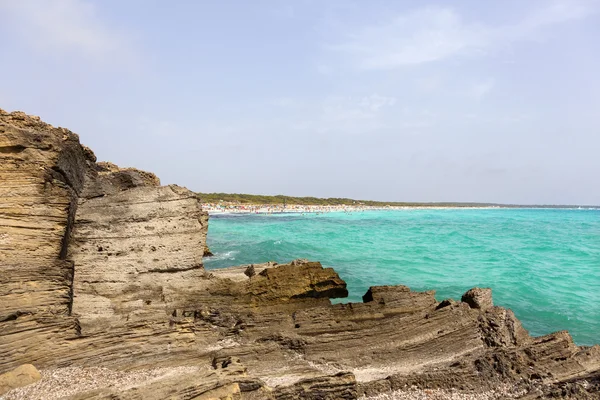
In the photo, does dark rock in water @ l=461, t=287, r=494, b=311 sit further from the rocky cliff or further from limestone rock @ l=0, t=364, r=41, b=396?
limestone rock @ l=0, t=364, r=41, b=396

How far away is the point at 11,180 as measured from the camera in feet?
21.5

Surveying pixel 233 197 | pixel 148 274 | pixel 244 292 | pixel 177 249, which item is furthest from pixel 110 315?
pixel 233 197

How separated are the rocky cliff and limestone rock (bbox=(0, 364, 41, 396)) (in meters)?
0.22

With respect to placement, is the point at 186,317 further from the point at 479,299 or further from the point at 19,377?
the point at 479,299

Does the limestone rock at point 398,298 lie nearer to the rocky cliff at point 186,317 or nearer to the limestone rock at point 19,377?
the rocky cliff at point 186,317

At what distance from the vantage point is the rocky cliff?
6047 millimetres

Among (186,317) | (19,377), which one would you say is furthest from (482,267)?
(19,377)

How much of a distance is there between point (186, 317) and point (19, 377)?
8.51 ft

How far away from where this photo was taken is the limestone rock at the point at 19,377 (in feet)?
17.5

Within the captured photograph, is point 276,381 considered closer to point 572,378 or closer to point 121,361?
point 121,361

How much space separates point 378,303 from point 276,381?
2.86 meters

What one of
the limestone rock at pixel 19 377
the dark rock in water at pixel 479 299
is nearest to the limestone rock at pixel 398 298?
the dark rock in water at pixel 479 299

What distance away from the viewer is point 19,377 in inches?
215

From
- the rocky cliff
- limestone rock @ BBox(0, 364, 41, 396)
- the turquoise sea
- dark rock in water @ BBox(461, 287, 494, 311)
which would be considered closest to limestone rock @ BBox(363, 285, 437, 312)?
the rocky cliff
